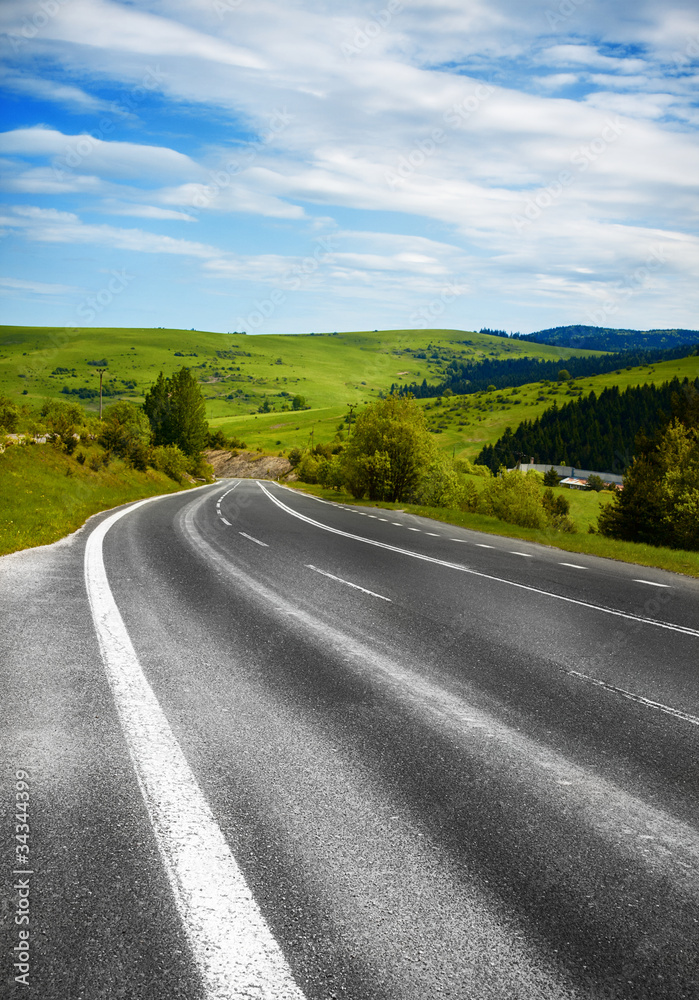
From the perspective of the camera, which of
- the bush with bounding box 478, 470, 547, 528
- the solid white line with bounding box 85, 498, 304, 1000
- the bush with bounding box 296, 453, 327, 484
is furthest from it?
the bush with bounding box 296, 453, 327, 484

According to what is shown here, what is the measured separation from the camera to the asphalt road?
264 centimetres

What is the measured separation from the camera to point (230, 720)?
5031 mm

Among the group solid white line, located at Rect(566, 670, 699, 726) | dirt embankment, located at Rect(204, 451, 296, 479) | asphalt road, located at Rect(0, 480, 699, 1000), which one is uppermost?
asphalt road, located at Rect(0, 480, 699, 1000)

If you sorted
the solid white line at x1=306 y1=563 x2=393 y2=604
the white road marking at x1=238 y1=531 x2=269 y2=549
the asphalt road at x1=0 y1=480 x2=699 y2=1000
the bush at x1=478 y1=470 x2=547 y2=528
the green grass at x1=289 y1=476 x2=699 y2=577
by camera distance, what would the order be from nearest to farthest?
1. the asphalt road at x1=0 y1=480 x2=699 y2=1000
2. the solid white line at x1=306 y1=563 x2=393 y2=604
3. the white road marking at x1=238 y1=531 x2=269 y2=549
4. the green grass at x1=289 y1=476 x2=699 y2=577
5. the bush at x1=478 y1=470 x2=547 y2=528

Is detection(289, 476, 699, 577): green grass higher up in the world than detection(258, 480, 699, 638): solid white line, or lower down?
lower down

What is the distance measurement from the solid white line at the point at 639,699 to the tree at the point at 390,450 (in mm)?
38035

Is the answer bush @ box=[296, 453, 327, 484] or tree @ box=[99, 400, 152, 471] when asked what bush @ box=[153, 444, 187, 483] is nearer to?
tree @ box=[99, 400, 152, 471]

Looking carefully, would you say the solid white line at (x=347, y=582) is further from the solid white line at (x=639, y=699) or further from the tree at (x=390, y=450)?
the tree at (x=390, y=450)

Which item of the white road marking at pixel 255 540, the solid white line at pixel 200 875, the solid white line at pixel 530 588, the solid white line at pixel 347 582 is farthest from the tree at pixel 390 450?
the solid white line at pixel 200 875

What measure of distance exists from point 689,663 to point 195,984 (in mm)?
6813

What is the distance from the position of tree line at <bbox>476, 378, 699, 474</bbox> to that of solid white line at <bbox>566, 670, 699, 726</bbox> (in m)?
147

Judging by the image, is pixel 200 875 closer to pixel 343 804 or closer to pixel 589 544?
A: pixel 343 804

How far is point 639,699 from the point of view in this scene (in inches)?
240

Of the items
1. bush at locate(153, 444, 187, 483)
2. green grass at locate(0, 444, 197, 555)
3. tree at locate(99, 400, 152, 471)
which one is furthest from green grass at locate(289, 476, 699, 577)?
bush at locate(153, 444, 187, 483)
